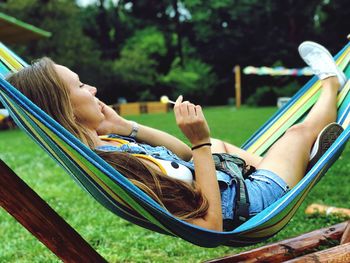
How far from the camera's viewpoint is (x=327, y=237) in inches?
75.1

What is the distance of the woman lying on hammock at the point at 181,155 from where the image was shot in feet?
4.32

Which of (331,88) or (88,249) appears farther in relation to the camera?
(331,88)

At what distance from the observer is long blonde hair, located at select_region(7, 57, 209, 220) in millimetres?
1316

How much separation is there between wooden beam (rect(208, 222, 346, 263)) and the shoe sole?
317mm

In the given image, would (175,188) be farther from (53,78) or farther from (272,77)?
(272,77)

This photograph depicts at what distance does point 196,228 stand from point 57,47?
13.9 metres

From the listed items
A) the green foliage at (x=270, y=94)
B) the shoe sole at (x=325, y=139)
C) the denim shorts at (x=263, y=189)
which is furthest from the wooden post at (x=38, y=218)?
the green foliage at (x=270, y=94)

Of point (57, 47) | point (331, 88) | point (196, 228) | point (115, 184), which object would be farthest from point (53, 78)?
point (57, 47)

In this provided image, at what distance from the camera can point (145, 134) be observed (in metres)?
1.75

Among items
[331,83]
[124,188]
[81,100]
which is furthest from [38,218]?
[331,83]

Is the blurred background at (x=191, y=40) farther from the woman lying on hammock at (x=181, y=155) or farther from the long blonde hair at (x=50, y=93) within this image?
the long blonde hair at (x=50, y=93)

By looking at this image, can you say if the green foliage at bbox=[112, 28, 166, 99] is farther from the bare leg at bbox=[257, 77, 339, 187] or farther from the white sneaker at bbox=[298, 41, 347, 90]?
the bare leg at bbox=[257, 77, 339, 187]

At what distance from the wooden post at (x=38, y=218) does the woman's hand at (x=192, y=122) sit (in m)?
0.38

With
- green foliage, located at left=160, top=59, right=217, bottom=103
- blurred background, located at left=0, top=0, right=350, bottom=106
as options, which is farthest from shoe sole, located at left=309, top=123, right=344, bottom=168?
green foliage, located at left=160, top=59, right=217, bottom=103
